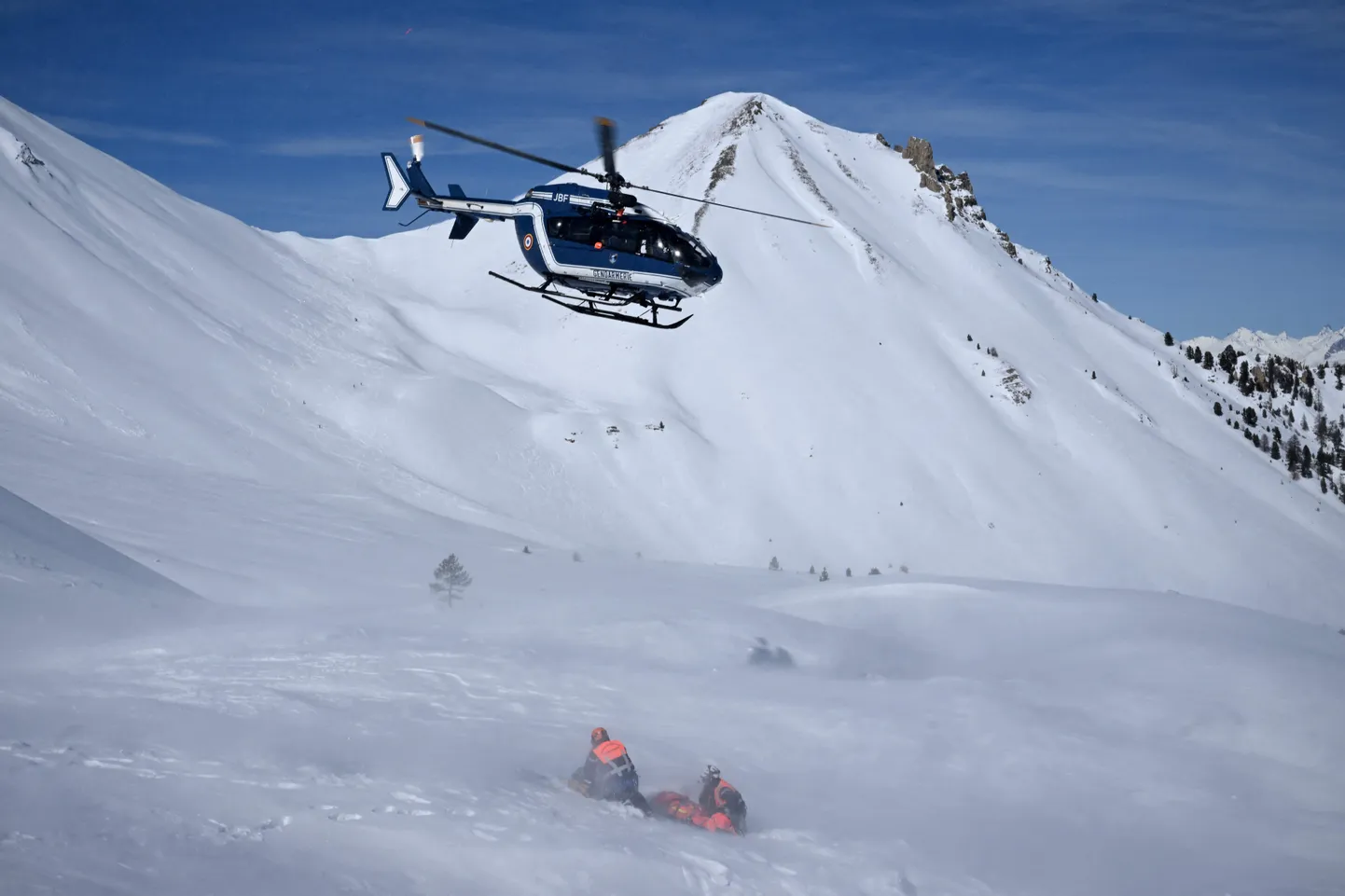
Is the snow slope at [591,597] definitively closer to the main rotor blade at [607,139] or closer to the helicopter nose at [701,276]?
the helicopter nose at [701,276]

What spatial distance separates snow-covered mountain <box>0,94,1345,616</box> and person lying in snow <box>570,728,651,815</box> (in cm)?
→ 1813

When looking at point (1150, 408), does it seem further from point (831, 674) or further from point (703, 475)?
point (831, 674)

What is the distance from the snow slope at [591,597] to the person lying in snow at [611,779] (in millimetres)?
360

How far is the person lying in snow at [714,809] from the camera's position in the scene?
1245cm

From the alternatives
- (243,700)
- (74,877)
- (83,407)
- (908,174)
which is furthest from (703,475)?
(908,174)

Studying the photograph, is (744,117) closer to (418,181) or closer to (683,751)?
(418,181)

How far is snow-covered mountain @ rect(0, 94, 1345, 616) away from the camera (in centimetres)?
4228

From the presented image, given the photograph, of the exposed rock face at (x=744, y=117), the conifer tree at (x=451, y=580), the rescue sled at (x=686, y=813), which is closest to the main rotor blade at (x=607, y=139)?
the conifer tree at (x=451, y=580)

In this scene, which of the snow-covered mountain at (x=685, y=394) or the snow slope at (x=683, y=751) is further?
the snow-covered mountain at (x=685, y=394)

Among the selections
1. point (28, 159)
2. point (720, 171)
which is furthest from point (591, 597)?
point (720, 171)

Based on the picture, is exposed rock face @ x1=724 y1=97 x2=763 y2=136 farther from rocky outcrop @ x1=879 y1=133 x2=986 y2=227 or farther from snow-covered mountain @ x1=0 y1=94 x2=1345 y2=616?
rocky outcrop @ x1=879 y1=133 x2=986 y2=227

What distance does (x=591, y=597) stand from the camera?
2516 cm

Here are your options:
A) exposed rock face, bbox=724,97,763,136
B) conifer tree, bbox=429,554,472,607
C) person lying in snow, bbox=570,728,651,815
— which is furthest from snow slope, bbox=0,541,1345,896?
exposed rock face, bbox=724,97,763,136

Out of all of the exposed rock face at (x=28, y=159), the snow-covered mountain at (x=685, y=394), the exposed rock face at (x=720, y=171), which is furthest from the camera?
the exposed rock face at (x=720, y=171)
